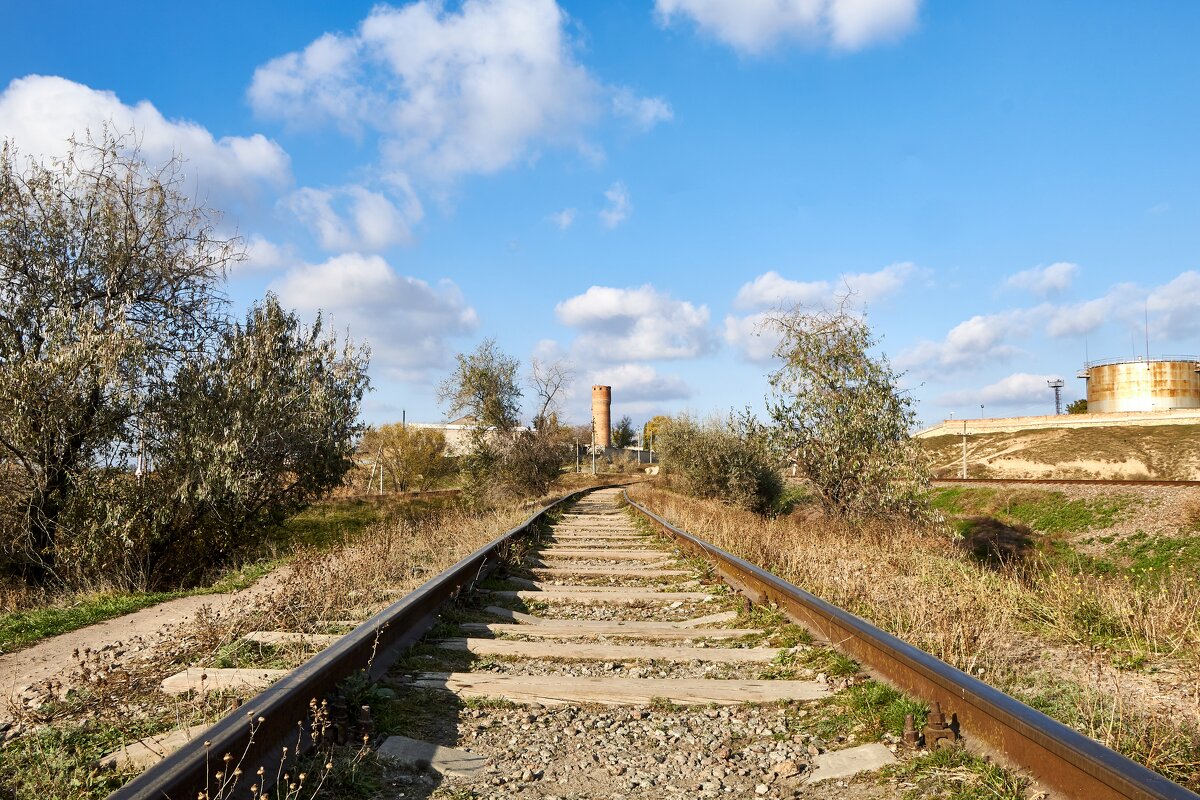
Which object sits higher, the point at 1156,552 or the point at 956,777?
the point at 956,777

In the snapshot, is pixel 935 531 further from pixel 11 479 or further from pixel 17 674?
pixel 11 479

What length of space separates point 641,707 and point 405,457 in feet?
151

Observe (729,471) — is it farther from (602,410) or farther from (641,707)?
(602,410)

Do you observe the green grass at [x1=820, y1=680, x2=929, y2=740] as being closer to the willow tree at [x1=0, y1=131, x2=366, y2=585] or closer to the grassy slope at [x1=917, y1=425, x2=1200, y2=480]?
the willow tree at [x1=0, y1=131, x2=366, y2=585]

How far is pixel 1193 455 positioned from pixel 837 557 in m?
48.0

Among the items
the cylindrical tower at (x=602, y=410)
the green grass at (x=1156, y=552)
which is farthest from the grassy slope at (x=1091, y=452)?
the cylindrical tower at (x=602, y=410)

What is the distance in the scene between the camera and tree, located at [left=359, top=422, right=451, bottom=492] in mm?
48031

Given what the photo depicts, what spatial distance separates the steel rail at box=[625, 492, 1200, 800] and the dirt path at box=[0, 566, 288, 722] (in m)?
3.88

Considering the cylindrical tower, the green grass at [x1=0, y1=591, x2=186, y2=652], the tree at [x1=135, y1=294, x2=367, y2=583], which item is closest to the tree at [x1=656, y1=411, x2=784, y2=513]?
the tree at [x1=135, y1=294, x2=367, y2=583]

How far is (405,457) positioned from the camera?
48.0 meters

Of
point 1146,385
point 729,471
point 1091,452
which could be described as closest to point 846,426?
point 729,471

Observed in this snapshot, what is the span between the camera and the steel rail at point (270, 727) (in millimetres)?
2244

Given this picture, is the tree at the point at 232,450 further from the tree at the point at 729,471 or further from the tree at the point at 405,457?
the tree at the point at 405,457

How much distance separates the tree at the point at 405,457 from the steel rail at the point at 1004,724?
45.3 m
